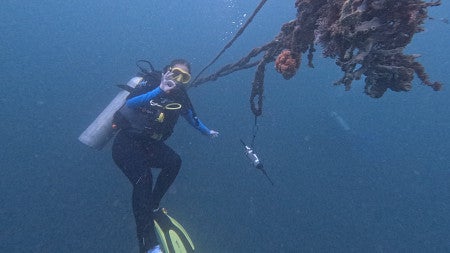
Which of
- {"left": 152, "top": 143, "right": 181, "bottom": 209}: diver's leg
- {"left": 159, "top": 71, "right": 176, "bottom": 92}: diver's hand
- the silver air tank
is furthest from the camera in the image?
the silver air tank

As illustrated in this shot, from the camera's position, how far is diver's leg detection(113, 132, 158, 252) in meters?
5.39

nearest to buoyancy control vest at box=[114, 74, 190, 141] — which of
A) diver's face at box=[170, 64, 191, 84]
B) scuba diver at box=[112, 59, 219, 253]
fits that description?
scuba diver at box=[112, 59, 219, 253]

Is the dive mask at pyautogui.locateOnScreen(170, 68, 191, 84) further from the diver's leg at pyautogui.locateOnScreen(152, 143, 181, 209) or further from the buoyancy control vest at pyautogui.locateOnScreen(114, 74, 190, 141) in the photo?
the diver's leg at pyautogui.locateOnScreen(152, 143, 181, 209)

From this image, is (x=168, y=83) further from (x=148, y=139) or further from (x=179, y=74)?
(x=148, y=139)

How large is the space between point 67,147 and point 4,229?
3882 mm

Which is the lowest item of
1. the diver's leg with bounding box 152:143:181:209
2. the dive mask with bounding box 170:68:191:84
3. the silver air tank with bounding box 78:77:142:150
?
the diver's leg with bounding box 152:143:181:209

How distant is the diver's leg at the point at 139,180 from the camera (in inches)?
212

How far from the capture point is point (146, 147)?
6.14 metres

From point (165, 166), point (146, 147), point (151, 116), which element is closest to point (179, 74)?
point (151, 116)

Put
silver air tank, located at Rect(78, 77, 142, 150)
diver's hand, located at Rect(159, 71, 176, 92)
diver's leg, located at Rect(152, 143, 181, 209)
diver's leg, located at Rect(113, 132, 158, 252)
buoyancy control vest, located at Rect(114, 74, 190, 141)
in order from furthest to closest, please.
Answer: silver air tank, located at Rect(78, 77, 142, 150)
diver's leg, located at Rect(152, 143, 181, 209)
buoyancy control vest, located at Rect(114, 74, 190, 141)
diver's hand, located at Rect(159, 71, 176, 92)
diver's leg, located at Rect(113, 132, 158, 252)

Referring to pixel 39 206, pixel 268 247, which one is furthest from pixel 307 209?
pixel 39 206

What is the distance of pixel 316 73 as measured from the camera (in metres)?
25.8

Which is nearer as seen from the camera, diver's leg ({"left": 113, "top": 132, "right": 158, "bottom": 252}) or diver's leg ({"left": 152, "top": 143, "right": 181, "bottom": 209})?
diver's leg ({"left": 113, "top": 132, "right": 158, "bottom": 252})

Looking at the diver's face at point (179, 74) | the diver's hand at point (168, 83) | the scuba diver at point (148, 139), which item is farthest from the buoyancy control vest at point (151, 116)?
the diver's face at point (179, 74)
